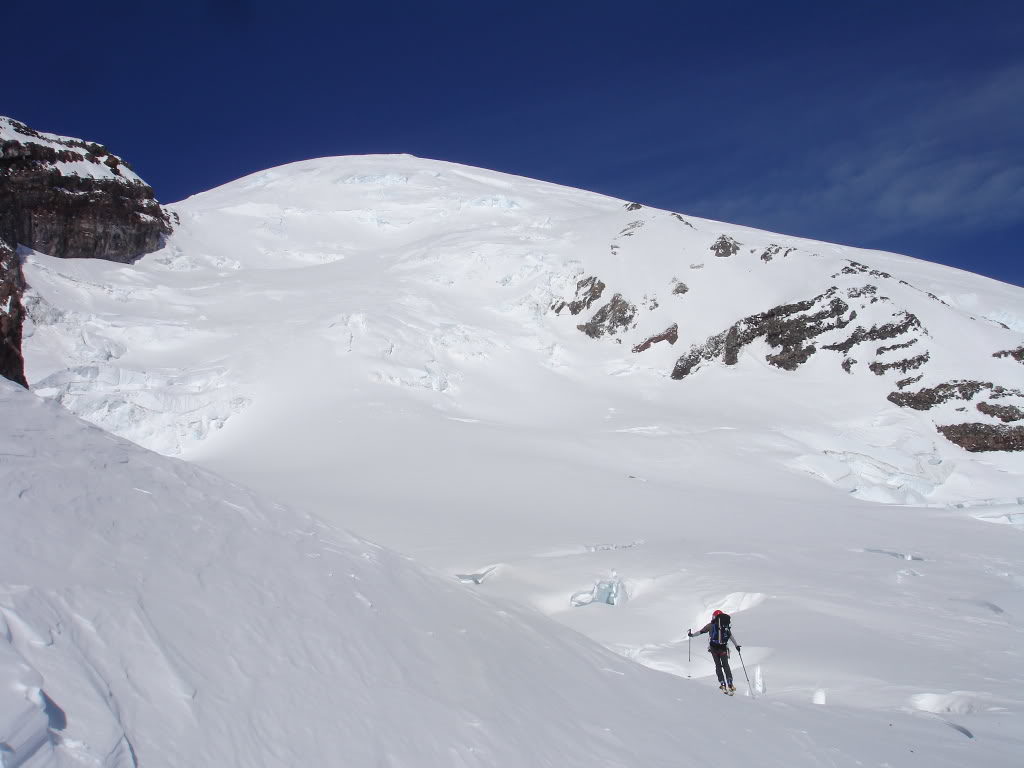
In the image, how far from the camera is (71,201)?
37.0 metres

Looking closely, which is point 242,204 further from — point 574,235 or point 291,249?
point 574,235

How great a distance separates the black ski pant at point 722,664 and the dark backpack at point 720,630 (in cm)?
9

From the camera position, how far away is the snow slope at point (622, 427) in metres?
10.3

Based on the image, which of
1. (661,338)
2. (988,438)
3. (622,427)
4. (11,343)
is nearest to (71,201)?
(11,343)

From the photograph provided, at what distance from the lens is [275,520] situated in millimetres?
8383

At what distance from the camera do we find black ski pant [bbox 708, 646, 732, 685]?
9.21 m

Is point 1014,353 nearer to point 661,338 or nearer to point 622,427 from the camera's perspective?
point 661,338

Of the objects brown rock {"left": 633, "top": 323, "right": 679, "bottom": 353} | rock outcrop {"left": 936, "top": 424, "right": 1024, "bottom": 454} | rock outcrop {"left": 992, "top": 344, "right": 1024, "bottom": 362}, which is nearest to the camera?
rock outcrop {"left": 936, "top": 424, "right": 1024, "bottom": 454}

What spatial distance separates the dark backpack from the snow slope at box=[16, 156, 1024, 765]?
707 mm

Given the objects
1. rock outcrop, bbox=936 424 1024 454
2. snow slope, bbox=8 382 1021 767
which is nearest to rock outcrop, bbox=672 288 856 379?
rock outcrop, bbox=936 424 1024 454

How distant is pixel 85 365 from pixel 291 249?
887 inches

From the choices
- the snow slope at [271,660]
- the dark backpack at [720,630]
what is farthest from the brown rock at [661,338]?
the snow slope at [271,660]

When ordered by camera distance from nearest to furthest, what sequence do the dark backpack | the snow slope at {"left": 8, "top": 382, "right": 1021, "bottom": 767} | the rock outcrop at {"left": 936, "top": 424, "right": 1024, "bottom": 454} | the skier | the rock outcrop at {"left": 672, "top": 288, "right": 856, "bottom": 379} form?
the snow slope at {"left": 8, "top": 382, "right": 1021, "bottom": 767} < the skier < the dark backpack < the rock outcrop at {"left": 936, "top": 424, "right": 1024, "bottom": 454} < the rock outcrop at {"left": 672, "top": 288, "right": 856, "bottom": 379}

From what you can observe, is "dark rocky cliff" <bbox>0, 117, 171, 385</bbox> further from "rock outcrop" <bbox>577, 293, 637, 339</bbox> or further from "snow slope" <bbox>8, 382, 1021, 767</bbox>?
"snow slope" <bbox>8, 382, 1021, 767</bbox>
